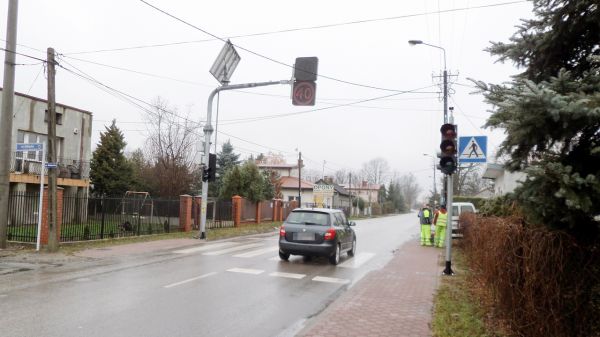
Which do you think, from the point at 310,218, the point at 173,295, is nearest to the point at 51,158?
the point at 310,218

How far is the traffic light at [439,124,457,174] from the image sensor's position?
10.8 metres

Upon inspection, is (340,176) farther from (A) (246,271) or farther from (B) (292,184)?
(A) (246,271)

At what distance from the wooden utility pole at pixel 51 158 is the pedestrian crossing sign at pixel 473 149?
36.7 ft

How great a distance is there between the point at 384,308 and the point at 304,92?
32.8 feet

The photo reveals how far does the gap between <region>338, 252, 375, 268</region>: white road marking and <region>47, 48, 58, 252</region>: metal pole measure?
8.39 meters

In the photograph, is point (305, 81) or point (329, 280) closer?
point (329, 280)

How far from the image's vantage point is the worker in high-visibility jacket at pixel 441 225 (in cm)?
1745

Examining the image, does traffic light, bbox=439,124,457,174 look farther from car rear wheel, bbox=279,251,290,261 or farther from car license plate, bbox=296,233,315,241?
car rear wheel, bbox=279,251,290,261

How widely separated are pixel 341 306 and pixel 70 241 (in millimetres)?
12011

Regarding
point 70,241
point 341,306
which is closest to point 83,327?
point 341,306

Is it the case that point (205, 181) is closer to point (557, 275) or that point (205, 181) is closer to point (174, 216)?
point (174, 216)

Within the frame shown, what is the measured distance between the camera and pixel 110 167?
3512 cm

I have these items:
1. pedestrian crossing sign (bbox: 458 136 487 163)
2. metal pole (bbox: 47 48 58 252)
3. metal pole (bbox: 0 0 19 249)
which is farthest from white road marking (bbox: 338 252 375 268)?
metal pole (bbox: 0 0 19 249)

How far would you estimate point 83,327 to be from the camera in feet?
20.3
